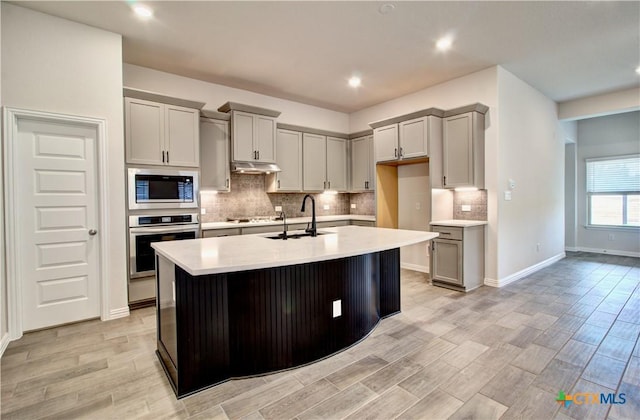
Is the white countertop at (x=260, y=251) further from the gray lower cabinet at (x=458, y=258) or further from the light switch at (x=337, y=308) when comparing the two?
the gray lower cabinet at (x=458, y=258)

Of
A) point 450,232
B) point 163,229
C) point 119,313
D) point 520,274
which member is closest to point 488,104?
point 450,232

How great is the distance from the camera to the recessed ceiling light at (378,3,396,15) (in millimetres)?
2822

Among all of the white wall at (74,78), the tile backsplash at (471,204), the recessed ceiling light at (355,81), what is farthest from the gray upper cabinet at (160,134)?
the tile backsplash at (471,204)

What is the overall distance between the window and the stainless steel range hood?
6807mm

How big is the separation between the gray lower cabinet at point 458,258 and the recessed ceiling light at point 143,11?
4.12 m

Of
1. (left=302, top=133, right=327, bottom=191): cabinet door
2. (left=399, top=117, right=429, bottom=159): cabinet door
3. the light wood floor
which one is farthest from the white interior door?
(left=399, top=117, right=429, bottom=159): cabinet door

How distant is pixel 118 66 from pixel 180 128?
860mm

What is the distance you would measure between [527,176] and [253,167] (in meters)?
4.28

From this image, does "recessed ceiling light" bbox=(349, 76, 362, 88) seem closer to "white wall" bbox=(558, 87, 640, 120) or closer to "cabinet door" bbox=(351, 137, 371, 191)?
"cabinet door" bbox=(351, 137, 371, 191)

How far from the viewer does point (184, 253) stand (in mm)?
2045

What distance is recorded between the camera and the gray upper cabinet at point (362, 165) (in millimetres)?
5659

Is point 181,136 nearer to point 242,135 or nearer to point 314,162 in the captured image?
point 242,135

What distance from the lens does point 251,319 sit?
2.10 m

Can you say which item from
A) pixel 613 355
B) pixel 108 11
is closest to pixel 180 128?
pixel 108 11
